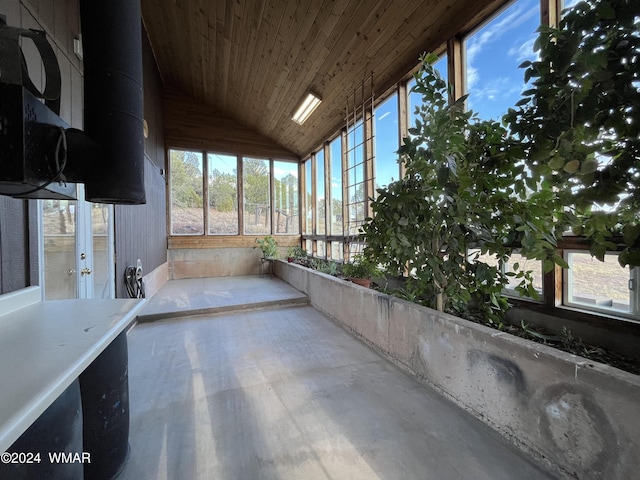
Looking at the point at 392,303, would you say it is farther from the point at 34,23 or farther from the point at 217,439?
the point at 34,23

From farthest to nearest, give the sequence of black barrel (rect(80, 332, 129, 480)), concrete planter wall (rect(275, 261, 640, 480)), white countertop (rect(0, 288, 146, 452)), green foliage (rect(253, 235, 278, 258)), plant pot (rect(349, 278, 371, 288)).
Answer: green foliage (rect(253, 235, 278, 258)), plant pot (rect(349, 278, 371, 288)), black barrel (rect(80, 332, 129, 480)), concrete planter wall (rect(275, 261, 640, 480)), white countertop (rect(0, 288, 146, 452))

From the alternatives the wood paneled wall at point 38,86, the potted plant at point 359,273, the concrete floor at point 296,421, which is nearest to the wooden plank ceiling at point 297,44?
the wood paneled wall at point 38,86

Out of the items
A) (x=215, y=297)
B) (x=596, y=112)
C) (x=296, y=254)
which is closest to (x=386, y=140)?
(x=596, y=112)

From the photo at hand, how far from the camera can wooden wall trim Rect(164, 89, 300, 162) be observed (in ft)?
21.0

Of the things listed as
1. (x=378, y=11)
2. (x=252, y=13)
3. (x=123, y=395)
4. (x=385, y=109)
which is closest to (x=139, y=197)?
(x=123, y=395)

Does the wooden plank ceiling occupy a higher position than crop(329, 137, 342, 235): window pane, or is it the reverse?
the wooden plank ceiling

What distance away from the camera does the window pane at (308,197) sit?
275 inches

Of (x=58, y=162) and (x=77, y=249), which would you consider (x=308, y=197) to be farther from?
(x=58, y=162)

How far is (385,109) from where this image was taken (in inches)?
159

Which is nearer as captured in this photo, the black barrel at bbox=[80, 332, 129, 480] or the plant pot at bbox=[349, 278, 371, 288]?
the black barrel at bbox=[80, 332, 129, 480]

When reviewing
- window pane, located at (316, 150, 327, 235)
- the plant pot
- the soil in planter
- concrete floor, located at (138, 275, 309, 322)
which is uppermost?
window pane, located at (316, 150, 327, 235)

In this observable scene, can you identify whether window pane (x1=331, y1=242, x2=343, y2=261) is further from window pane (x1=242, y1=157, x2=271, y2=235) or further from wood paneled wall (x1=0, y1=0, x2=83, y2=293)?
wood paneled wall (x1=0, y1=0, x2=83, y2=293)

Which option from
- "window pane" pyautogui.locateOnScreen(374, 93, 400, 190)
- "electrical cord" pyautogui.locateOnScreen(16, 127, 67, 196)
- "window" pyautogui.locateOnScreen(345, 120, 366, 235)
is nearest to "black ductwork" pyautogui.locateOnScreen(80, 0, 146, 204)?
"electrical cord" pyautogui.locateOnScreen(16, 127, 67, 196)

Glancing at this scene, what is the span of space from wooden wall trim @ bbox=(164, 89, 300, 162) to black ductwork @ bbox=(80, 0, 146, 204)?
18.5 feet
